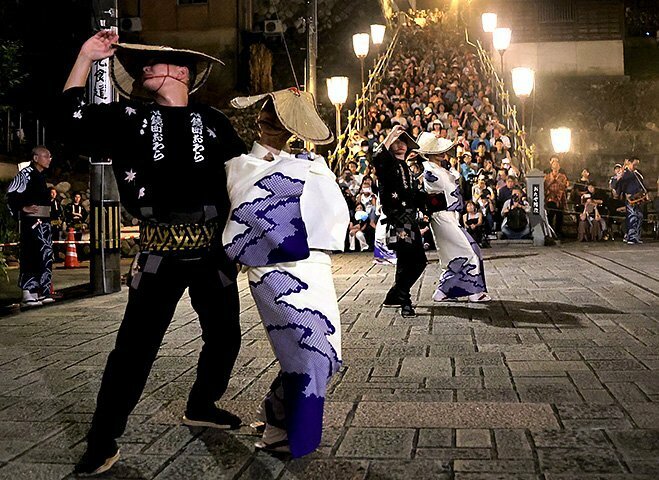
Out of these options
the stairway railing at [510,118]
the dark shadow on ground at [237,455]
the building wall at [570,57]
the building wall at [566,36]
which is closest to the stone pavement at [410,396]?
the dark shadow on ground at [237,455]

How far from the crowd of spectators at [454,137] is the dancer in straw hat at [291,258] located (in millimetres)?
13505

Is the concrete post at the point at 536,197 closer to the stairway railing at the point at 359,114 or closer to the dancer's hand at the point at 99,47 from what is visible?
the stairway railing at the point at 359,114

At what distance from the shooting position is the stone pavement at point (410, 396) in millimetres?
4129

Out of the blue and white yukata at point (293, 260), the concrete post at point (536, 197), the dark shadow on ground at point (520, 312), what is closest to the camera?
the blue and white yukata at point (293, 260)

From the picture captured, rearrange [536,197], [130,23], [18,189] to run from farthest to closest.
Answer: [130,23] → [536,197] → [18,189]

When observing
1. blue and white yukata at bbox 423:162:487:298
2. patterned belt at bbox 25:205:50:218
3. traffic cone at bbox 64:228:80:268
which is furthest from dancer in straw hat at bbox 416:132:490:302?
traffic cone at bbox 64:228:80:268

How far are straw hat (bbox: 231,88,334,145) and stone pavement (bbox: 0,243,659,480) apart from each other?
1645 mm

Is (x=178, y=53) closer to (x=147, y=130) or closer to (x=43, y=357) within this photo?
(x=147, y=130)

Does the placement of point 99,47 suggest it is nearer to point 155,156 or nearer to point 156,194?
point 155,156

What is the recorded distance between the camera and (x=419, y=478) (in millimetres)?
3896

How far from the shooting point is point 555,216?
2297cm

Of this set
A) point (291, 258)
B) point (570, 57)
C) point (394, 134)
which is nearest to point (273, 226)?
point (291, 258)

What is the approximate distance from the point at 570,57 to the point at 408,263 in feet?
83.8

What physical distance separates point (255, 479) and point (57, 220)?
15784mm
